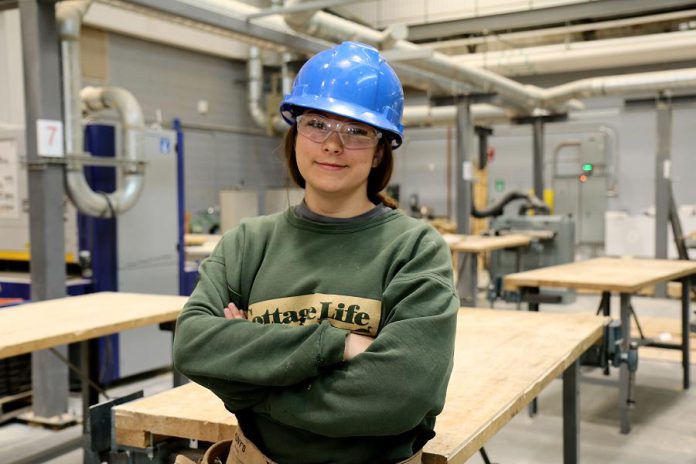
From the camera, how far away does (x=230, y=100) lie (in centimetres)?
1164

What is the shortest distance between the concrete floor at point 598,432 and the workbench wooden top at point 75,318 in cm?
97

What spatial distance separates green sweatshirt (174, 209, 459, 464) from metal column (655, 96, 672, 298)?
7.31 m

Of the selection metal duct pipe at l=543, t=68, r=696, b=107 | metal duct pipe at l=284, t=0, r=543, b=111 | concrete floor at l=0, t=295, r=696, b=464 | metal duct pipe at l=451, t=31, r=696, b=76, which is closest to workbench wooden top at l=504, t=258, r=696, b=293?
concrete floor at l=0, t=295, r=696, b=464

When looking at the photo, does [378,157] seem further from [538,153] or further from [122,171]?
[538,153]

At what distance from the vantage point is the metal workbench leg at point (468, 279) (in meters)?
6.69

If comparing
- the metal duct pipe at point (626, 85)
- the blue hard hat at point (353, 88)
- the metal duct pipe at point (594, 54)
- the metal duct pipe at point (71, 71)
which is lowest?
the blue hard hat at point (353, 88)

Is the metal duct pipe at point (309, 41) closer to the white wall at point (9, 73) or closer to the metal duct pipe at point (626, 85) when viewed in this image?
the metal duct pipe at point (626, 85)

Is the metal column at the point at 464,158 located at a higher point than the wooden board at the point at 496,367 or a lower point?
higher


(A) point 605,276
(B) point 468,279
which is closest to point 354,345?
(A) point 605,276

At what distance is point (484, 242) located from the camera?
6582 mm

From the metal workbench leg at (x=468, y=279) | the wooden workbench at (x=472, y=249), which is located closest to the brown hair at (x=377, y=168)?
the wooden workbench at (x=472, y=249)

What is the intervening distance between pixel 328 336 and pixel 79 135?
336 cm

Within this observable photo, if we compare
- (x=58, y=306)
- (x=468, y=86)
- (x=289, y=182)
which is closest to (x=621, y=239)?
(x=468, y=86)

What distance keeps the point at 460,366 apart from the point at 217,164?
9.74 meters
